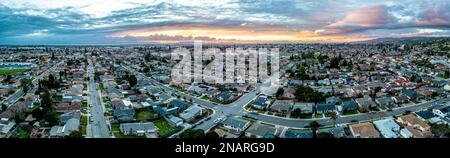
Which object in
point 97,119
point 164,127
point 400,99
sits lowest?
point 164,127

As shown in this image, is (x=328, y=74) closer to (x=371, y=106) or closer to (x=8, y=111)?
(x=371, y=106)

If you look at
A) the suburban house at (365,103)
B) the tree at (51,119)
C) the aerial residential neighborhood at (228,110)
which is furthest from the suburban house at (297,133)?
the tree at (51,119)

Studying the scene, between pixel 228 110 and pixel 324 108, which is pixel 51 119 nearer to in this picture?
pixel 228 110

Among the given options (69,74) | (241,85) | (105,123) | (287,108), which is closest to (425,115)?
(287,108)

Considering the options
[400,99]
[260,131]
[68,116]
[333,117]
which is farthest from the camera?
[400,99]

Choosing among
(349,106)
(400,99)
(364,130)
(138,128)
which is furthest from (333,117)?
(138,128)

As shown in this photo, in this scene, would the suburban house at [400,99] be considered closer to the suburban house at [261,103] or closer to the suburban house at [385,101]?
the suburban house at [385,101]

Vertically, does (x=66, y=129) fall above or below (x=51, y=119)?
below
